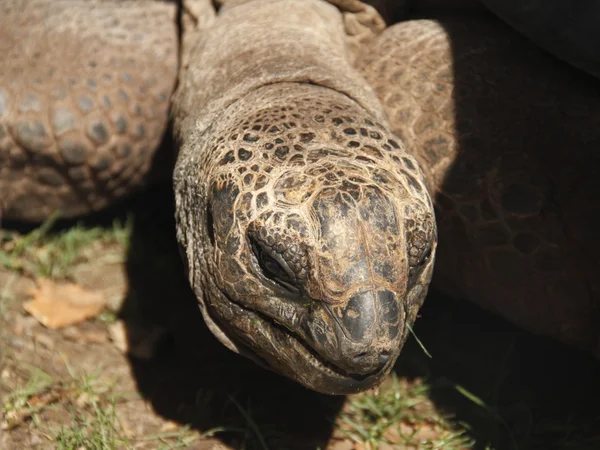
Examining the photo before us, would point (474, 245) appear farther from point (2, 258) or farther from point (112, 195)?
point (2, 258)

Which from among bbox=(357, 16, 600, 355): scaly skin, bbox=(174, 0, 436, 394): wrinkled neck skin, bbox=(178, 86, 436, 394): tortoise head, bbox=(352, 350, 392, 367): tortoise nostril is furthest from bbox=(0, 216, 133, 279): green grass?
bbox=(352, 350, 392, 367): tortoise nostril

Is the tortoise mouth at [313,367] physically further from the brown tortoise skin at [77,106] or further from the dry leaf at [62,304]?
the brown tortoise skin at [77,106]

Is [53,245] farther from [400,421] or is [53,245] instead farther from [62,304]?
[400,421]

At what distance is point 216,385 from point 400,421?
2.14 ft

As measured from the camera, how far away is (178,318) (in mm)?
3117

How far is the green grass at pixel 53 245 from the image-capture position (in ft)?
10.7

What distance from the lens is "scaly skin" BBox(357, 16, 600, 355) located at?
99.5 inches

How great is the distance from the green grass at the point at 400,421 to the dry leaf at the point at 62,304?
43.1 inches

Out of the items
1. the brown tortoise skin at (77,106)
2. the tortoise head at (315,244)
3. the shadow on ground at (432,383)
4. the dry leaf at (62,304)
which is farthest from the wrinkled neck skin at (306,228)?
the dry leaf at (62,304)

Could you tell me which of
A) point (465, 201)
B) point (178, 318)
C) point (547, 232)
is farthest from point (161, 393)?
point (547, 232)

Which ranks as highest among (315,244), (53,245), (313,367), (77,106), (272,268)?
(315,244)

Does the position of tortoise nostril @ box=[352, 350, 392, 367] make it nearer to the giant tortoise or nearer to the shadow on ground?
the giant tortoise

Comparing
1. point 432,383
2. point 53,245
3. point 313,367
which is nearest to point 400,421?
point 432,383

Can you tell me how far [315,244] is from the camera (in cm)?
184
